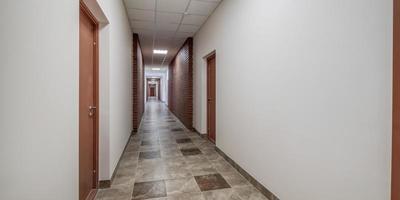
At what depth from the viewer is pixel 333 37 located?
1549mm

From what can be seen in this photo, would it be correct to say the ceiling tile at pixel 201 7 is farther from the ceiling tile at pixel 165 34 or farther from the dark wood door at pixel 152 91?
the dark wood door at pixel 152 91

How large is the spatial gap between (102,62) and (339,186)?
285 cm

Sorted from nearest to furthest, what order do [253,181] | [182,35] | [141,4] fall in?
[253,181]
[141,4]
[182,35]

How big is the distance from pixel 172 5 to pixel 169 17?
0.68 meters

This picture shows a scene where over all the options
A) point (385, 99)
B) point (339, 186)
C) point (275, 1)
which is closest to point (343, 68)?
point (385, 99)

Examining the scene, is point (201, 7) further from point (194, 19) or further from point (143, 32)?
point (143, 32)

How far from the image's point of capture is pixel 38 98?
1129mm

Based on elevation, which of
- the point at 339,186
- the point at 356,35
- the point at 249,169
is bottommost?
the point at 249,169

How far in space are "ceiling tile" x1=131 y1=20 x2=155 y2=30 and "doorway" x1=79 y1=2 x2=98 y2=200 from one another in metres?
2.77

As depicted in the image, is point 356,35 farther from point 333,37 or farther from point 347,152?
point 347,152

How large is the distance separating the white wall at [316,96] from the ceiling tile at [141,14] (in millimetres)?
2376

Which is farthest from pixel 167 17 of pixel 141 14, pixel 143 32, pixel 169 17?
pixel 143 32

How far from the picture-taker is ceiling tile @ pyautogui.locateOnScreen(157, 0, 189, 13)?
12.8 ft

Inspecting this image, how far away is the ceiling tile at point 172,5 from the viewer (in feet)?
12.8
